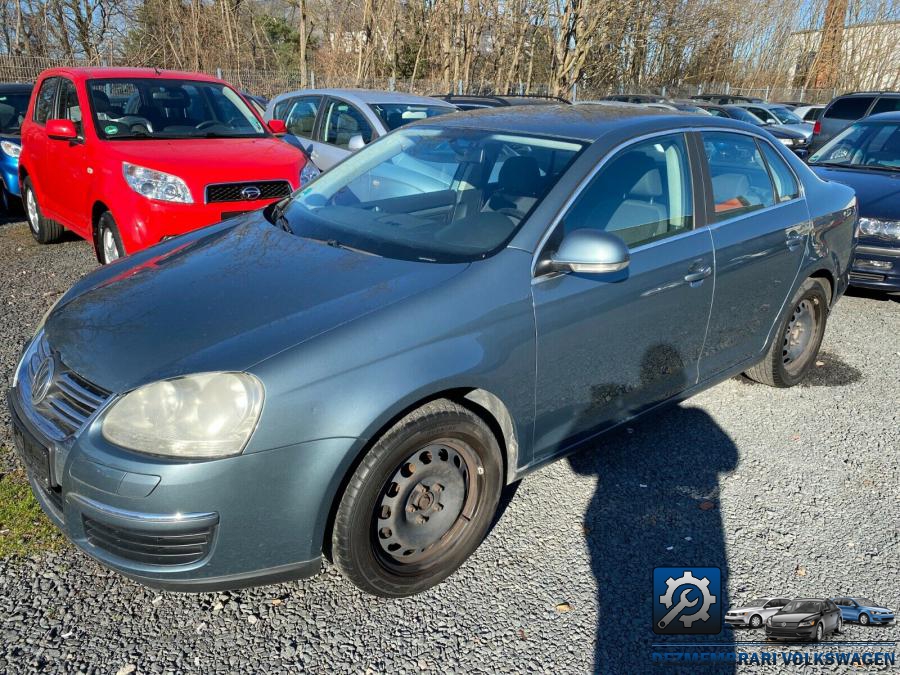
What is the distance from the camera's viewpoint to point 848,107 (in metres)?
13.7

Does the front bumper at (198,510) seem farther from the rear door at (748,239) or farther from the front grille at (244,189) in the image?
the front grille at (244,189)

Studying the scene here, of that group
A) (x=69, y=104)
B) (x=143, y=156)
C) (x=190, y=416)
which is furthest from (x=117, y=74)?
(x=190, y=416)

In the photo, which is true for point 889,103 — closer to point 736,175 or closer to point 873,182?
point 873,182

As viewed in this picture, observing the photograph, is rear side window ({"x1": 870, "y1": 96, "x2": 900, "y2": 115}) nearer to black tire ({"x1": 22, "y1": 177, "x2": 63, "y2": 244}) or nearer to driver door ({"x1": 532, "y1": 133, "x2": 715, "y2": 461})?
driver door ({"x1": 532, "y1": 133, "x2": 715, "y2": 461})

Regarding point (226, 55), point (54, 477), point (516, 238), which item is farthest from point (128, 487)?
point (226, 55)

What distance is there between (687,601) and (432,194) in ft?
7.16

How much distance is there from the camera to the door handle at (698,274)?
3.43 m

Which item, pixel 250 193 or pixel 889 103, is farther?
pixel 889 103

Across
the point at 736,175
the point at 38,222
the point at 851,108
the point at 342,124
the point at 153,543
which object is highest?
the point at 851,108

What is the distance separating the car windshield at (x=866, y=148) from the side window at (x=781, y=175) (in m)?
3.73

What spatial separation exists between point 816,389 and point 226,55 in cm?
2476

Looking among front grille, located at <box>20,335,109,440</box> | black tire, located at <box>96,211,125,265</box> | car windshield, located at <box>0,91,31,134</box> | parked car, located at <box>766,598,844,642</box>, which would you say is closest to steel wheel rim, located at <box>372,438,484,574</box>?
front grille, located at <box>20,335,109,440</box>

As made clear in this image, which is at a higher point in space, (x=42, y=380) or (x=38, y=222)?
(x=42, y=380)

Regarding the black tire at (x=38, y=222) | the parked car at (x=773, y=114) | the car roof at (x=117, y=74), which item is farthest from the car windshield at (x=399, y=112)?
the parked car at (x=773, y=114)
